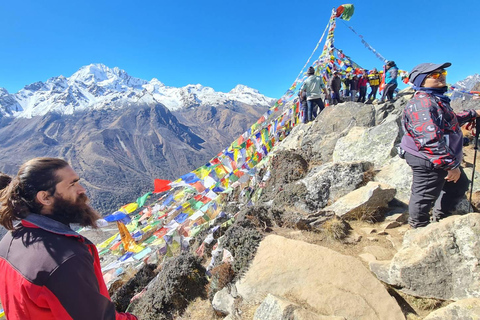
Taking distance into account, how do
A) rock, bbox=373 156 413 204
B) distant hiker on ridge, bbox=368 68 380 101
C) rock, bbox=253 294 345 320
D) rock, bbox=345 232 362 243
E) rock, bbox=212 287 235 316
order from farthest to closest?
distant hiker on ridge, bbox=368 68 380 101
rock, bbox=373 156 413 204
rock, bbox=345 232 362 243
rock, bbox=212 287 235 316
rock, bbox=253 294 345 320

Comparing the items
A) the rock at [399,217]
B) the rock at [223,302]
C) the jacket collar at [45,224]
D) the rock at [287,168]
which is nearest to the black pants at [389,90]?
the rock at [287,168]

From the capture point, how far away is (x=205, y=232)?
675cm

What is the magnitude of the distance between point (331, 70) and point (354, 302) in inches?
635

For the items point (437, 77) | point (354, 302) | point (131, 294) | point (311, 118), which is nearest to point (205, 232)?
point (131, 294)

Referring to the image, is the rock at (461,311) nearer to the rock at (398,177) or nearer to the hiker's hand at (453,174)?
the hiker's hand at (453,174)

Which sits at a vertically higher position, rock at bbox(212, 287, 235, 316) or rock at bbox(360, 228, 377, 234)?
rock at bbox(360, 228, 377, 234)

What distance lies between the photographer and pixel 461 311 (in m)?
2.31

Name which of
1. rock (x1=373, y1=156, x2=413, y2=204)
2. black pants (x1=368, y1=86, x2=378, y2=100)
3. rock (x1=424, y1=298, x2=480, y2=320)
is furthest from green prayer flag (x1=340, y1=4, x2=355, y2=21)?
rock (x1=424, y1=298, x2=480, y2=320)

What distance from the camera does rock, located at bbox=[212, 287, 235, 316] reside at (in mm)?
3472

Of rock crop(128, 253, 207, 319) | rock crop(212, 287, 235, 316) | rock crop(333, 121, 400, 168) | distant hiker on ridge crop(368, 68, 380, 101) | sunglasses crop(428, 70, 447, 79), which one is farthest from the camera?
distant hiker on ridge crop(368, 68, 380, 101)

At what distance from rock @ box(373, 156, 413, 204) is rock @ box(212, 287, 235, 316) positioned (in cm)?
402

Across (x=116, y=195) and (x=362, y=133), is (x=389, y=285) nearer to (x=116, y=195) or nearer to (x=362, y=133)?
(x=362, y=133)

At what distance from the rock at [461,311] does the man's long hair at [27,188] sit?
3698 mm

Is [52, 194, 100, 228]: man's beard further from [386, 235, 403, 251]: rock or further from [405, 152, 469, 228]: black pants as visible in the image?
[386, 235, 403, 251]: rock
